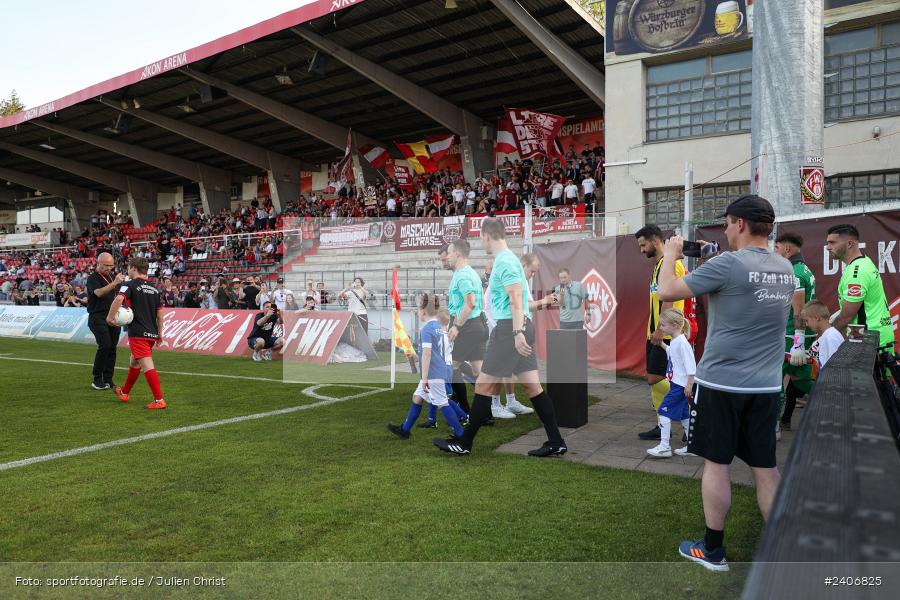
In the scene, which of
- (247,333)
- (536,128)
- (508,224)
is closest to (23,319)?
(247,333)

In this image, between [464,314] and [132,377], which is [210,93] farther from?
[464,314]

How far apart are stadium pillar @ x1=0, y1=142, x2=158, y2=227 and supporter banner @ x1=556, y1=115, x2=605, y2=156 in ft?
99.8

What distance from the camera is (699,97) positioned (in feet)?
55.3

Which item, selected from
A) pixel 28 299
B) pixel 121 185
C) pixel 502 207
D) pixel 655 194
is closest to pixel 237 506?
pixel 655 194

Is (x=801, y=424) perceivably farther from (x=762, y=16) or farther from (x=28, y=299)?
(x=28, y=299)

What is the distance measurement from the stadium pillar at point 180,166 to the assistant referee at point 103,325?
97.5 ft

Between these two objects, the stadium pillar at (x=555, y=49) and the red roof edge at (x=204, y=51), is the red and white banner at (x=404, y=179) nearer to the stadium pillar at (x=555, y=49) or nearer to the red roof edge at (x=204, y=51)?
the red roof edge at (x=204, y=51)

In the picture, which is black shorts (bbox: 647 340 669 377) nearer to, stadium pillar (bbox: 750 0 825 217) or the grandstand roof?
stadium pillar (bbox: 750 0 825 217)

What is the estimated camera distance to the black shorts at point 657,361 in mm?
5965

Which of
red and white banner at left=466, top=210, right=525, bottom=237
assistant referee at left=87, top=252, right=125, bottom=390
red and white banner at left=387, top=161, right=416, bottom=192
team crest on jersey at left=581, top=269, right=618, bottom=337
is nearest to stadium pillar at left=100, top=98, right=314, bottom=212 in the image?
red and white banner at left=387, top=161, right=416, bottom=192

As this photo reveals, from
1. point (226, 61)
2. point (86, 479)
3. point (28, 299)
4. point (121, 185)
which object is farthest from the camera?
point (121, 185)

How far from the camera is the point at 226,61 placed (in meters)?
26.1

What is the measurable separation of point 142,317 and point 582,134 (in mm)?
23982

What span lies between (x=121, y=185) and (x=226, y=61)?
73.7ft
